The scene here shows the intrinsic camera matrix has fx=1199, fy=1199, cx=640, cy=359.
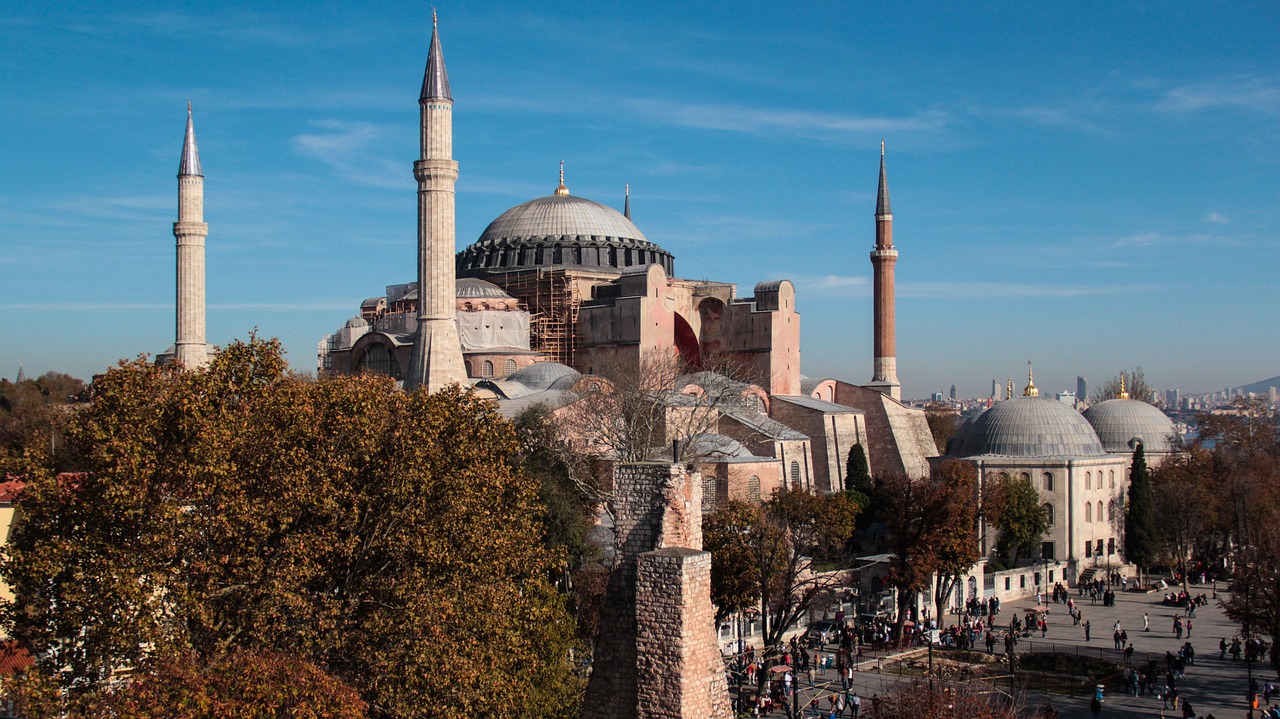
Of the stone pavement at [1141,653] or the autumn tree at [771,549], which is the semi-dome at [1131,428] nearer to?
the stone pavement at [1141,653]

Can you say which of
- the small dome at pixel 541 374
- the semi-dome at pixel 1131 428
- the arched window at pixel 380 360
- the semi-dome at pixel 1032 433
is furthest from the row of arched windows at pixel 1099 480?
the arched window at pixel 380 360

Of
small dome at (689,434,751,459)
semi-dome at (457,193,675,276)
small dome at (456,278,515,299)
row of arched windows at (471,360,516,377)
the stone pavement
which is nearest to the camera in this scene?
the stone pavement

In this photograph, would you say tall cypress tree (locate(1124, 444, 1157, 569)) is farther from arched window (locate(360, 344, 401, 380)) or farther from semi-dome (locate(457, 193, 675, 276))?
arched window (locate(360, 344, 401, 380))

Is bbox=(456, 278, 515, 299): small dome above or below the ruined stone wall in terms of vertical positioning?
above

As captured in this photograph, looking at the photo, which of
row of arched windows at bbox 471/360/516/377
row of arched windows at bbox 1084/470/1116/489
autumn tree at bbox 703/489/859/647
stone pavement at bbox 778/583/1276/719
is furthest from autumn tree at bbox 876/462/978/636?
row of arched windows at bbox 471/360/516/377

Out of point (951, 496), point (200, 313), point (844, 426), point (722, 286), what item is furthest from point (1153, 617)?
point (200, 313)

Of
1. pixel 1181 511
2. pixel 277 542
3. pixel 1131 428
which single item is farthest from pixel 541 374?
pixel 277 542
